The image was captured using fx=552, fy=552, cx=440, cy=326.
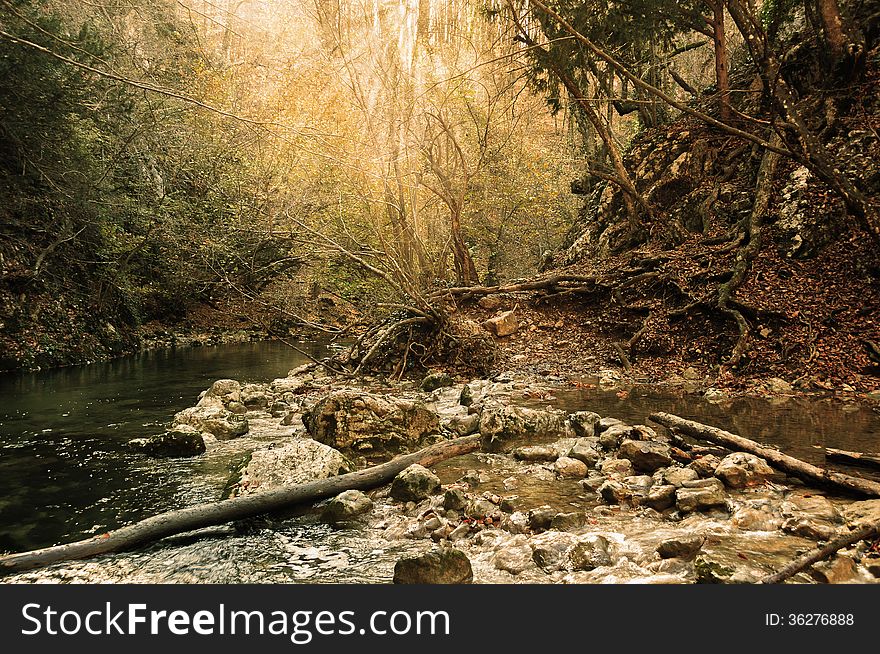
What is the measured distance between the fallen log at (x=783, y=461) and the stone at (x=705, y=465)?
1.09ft

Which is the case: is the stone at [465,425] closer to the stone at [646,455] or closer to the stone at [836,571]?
the stone at [646,455]

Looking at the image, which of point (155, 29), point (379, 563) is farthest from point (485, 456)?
point (155, 29)

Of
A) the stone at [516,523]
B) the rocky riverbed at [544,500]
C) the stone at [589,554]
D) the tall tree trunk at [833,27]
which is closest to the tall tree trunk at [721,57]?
the tall tree trunk at [833,27]

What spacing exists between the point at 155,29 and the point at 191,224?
6187 mm

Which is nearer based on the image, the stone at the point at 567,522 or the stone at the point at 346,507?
the stone at the point at 567,522

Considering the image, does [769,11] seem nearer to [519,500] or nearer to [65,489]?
[519,500]

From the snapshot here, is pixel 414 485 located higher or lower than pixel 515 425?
lower

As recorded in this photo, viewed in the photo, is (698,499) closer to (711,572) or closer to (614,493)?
(614,493)

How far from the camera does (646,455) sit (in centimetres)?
438

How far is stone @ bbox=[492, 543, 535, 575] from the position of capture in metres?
2.97

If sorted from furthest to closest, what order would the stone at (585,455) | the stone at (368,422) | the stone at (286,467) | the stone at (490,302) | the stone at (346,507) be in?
1. the stone at (490,302)
2. the stone at (368,422)
3. the stone at (585,455)
4. the stone at (286,467)
5. the stone at (346,507)

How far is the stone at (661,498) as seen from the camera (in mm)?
→ 3650

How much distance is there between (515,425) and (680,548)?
108 inches

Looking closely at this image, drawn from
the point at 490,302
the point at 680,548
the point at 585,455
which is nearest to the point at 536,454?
the point at 585,455
